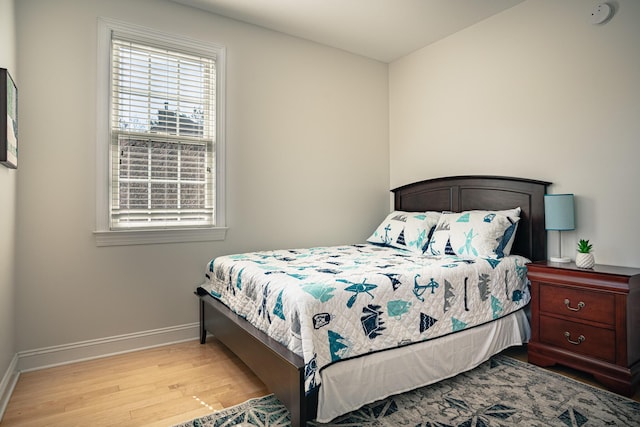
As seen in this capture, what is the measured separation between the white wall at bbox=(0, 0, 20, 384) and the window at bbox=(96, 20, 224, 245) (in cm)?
51

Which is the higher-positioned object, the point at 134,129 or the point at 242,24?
the point at 242,24

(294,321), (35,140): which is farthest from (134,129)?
(294,321)

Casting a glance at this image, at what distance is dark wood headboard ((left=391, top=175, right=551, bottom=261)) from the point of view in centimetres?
300

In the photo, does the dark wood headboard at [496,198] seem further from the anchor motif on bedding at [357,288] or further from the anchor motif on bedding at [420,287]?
the anchor motif on bedding at [357,288]

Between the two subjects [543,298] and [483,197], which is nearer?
[543,298]

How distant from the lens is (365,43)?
391 centimetres

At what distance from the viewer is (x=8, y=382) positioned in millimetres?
2291

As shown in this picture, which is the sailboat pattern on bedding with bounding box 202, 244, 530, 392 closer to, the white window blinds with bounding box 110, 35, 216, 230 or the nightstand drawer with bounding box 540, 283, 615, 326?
the nightstand drawer with bounding box 540, 283, 615, 326

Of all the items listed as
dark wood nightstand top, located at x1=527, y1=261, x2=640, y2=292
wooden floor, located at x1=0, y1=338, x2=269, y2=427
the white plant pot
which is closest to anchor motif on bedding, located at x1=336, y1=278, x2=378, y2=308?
wooden floor, located at x1=0, y1=338, x2=269, y2=427

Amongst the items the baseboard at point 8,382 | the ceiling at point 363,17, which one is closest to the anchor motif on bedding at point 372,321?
the baseboard at point 8,382

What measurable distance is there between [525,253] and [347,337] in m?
1.92

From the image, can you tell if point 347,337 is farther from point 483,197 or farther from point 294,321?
point 483,197

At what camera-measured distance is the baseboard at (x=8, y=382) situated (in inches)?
82.3

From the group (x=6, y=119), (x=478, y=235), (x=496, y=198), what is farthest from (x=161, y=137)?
(x=496, y=198)
